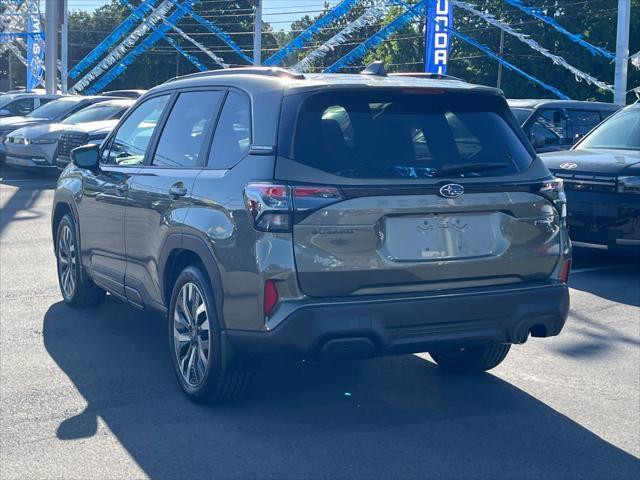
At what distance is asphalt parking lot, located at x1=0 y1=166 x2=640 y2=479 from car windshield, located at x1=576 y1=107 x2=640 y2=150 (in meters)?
3.65

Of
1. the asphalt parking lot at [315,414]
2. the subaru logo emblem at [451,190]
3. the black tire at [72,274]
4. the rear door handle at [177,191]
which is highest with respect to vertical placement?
the subaru logo emblem at [451,190]

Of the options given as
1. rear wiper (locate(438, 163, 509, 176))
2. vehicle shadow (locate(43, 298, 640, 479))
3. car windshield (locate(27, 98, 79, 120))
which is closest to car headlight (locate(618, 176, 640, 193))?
vehicle shadow (locate(43, 298, 640, 479))

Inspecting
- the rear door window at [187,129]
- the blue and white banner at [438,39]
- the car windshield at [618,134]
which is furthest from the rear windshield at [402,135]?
the blue and white banner at [438,39]

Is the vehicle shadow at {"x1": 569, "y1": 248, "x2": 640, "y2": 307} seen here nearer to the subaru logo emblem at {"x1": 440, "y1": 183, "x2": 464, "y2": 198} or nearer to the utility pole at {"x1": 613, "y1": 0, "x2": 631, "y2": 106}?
the subaru logo emblem at {"x1": 440, "y1": 183, "x2": 464, "y2": 198}

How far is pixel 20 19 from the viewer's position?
39062mm

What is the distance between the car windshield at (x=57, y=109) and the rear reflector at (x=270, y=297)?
17.9 meters

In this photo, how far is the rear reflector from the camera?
4902 millimetres

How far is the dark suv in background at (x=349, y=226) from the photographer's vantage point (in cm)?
490

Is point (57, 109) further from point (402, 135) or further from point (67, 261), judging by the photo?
point (402, 135)

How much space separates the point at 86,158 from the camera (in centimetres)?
716

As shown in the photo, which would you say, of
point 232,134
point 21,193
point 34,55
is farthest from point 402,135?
point 34,55

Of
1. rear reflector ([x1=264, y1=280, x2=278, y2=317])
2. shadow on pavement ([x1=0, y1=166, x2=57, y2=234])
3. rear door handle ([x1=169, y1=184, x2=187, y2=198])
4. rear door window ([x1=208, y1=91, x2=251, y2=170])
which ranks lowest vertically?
shadow on pavement ([x1=0, y1=166, x2=57, y2=234])

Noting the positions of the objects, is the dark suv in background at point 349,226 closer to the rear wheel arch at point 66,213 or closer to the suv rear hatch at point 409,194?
the suv rear hatch at point 409,194

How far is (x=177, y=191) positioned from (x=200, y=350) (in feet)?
3.02
